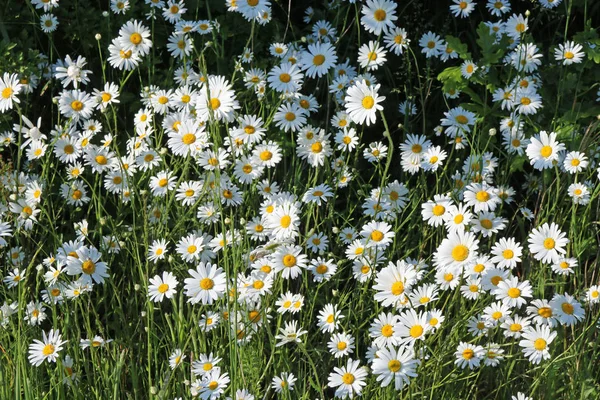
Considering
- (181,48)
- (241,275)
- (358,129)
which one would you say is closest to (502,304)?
(241,275)

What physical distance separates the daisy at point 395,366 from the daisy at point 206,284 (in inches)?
18.9

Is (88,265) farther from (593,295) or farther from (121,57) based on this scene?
(593,295)

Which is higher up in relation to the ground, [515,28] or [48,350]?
[515,28]

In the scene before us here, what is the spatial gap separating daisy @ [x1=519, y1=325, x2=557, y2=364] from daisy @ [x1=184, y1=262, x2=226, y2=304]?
0.83 m

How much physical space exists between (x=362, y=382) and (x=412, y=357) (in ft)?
0.52

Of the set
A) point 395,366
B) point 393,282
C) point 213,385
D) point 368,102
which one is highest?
point 368,102

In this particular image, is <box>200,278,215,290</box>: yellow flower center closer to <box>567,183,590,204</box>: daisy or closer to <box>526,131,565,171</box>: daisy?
<box>526,131,565,171</box>: daisy

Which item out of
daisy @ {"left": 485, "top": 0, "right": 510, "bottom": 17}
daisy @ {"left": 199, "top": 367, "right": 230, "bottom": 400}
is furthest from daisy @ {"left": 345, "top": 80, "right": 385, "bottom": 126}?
daisy @ {"left": 485, "top": 0, "right": 510, "bottom": 17}

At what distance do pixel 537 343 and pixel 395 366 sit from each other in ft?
1.42

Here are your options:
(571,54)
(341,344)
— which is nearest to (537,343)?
(341,344)

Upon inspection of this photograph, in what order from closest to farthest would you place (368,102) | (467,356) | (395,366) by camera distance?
(395,366), (467,356), (368,102)

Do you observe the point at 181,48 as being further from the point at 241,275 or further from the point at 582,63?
the point at 582,63

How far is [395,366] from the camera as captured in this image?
6.64 feet

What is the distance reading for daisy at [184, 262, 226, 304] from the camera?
2.20 metres
